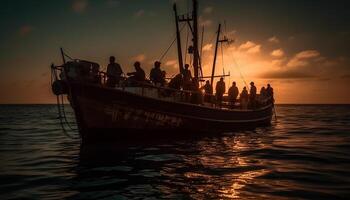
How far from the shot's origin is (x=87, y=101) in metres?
14.5

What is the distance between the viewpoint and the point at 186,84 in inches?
712

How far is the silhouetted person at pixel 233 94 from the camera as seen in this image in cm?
2317

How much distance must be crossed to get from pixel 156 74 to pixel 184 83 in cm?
223

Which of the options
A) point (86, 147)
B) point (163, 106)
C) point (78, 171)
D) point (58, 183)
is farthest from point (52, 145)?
point (58, 183)

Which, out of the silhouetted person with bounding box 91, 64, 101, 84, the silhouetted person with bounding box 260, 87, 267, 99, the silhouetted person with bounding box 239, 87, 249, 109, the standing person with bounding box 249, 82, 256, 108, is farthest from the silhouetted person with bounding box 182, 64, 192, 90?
the silhouetted person with bounding box 260, 87, 267, 99

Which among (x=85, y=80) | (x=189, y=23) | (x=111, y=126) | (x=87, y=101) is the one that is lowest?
(x=111, y=126)

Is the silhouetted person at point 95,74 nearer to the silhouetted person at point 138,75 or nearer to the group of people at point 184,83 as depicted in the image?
the group of people at point 184,83

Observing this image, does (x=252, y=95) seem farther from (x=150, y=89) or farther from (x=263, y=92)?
(x=150, y=89)

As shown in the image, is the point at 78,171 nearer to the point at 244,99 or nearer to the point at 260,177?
the point at 260,177

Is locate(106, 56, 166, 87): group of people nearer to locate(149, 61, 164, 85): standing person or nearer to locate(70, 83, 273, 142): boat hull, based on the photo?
locate(149, 61, 164, 85): standing person

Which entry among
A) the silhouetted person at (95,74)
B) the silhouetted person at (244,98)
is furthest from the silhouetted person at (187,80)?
the silhouetted person at (244,98)

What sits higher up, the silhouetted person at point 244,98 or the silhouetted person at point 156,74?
the silhouetted person at point 156,74

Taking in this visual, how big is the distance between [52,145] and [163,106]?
5662 millimetres

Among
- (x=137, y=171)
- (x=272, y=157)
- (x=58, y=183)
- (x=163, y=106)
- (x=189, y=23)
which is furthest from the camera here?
(x=189, y=23)
